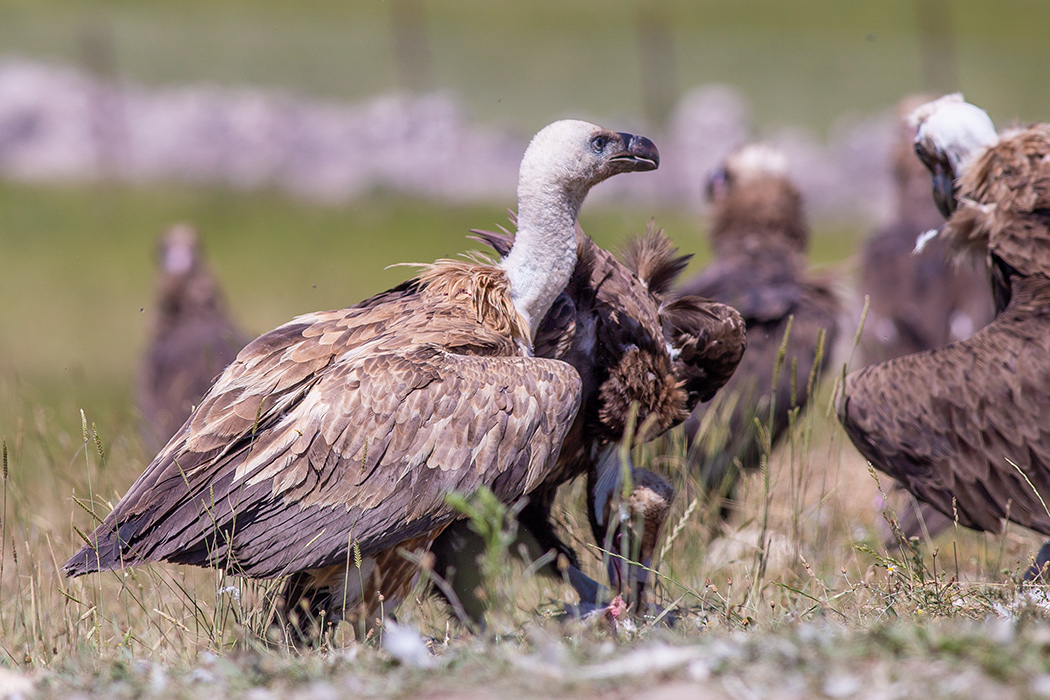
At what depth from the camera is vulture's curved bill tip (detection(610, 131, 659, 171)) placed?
409 cm

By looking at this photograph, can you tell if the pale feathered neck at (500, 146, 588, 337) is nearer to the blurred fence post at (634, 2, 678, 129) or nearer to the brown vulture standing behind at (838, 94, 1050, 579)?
the brown vulture standing behind at (838, 94, 1050, 579)

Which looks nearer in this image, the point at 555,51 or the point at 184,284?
the point at 184,284

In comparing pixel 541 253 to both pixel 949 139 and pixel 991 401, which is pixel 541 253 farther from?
pixel 949 139

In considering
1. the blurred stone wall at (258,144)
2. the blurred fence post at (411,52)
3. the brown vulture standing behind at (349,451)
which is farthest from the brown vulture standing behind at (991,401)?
the blurred fence post at (411,52)

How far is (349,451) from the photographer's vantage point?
3574mm

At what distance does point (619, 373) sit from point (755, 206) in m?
3.04

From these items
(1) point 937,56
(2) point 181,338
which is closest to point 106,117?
Result: (2) point 181,338

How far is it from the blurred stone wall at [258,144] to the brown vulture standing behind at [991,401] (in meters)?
13.3

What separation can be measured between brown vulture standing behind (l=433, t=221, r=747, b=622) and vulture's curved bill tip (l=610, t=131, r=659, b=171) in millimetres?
429

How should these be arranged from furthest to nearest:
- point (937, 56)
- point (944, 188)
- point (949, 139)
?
point (937, 56)
point (944, 188)
point (949, 139)

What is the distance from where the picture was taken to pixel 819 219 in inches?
855

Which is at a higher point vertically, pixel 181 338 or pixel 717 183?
pixel 717 183

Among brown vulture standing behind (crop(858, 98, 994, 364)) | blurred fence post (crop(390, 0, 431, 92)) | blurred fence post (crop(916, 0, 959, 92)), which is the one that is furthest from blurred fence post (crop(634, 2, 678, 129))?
brown vulture standing behind (crop(858, 98, 994, 364))

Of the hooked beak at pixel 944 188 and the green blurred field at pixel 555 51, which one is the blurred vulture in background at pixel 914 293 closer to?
the hooked beak at pixel 944 188
